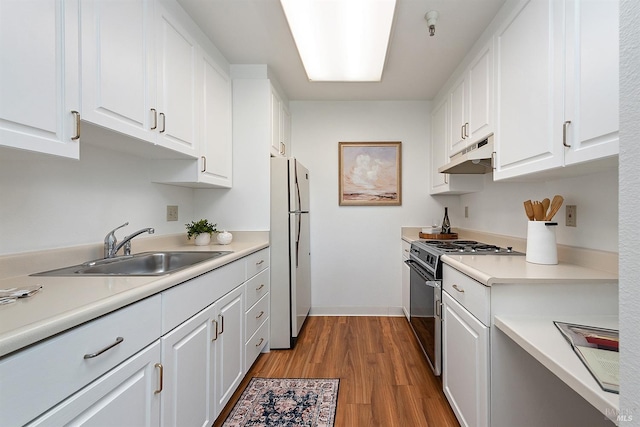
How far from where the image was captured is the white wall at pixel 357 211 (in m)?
3.29

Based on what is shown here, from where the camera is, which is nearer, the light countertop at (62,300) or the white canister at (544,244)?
the light countertop at (62,300)

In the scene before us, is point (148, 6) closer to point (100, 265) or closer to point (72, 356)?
point (100, 265)

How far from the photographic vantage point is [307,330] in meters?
2.88

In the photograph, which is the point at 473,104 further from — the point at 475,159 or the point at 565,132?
the point at 565,132

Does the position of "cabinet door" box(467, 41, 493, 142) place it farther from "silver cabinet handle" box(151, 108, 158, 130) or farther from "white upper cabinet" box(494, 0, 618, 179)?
"silver cabinet handle" box(151, 108, 158, 130)

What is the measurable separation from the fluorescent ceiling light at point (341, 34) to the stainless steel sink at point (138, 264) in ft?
5.25

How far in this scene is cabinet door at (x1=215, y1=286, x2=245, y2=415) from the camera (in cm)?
154

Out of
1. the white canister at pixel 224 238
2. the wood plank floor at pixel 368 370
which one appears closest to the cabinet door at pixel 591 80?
the wood plank floor at pixel 368 370

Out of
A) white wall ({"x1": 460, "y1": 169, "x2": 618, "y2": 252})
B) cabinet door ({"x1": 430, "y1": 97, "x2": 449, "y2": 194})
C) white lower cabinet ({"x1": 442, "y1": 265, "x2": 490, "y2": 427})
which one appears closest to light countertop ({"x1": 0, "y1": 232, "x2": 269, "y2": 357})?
white lower cabinet ({"x1": 442, "y1": 265, "x2": 490, "y2": 427})

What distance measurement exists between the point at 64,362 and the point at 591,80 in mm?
1912

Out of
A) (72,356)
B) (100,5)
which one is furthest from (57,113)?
(72,356)

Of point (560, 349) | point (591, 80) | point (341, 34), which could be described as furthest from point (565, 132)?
point (341, 34)

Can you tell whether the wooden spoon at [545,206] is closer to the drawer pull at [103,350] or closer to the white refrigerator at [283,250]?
the white refrigerator at [283,250]

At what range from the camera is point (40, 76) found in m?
0.95
